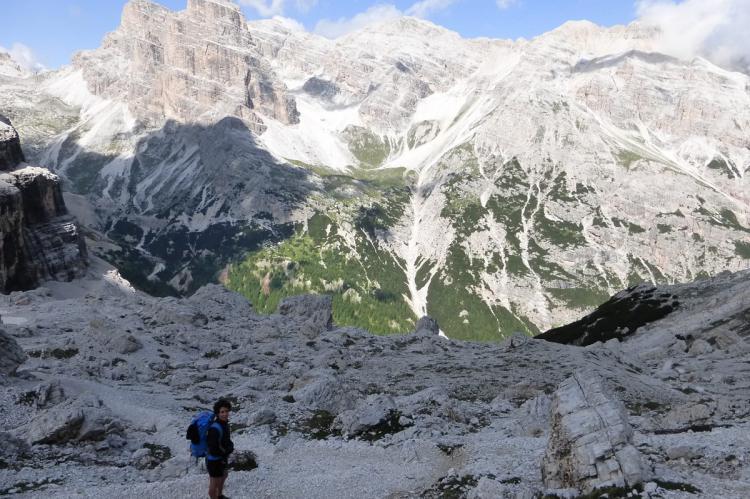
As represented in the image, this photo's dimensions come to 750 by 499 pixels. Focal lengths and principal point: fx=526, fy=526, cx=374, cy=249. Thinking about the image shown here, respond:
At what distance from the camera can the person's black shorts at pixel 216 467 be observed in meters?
21.9

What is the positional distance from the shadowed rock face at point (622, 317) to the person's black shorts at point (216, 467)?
103m

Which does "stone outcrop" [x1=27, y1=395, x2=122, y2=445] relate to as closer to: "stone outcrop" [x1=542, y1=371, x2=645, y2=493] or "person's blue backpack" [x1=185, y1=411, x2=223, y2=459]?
"person's blue backpack" [x1=185, y1=411, x2=223, y2=459]

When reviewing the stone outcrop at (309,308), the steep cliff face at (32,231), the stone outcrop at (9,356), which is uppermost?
the steep cliff face at (32,231)

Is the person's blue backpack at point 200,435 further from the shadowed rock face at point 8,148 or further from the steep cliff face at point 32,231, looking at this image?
the shadowed rock face at point 8,148

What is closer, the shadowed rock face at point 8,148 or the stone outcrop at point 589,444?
the stone outcrop at point 589,444

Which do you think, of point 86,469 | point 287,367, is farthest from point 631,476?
point 287,367

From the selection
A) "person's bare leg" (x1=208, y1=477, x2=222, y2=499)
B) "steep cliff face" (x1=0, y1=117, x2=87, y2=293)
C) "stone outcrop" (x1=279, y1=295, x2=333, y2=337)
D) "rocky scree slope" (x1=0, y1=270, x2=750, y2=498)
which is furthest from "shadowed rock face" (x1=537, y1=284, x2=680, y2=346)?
"steep cliff face" (x1=0, y1=117, x2=87, y2=293)

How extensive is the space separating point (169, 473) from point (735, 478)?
85.7ft

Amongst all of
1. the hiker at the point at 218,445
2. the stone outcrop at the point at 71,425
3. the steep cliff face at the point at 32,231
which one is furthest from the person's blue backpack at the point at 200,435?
the steep cliff face at the point at 32,231

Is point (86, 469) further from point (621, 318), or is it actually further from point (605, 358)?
point (621, 318)

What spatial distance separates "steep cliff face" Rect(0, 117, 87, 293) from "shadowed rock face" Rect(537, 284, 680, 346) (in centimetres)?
14313

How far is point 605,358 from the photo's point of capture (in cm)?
6512

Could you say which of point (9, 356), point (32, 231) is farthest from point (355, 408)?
point (32, 231)

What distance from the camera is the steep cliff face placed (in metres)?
139
